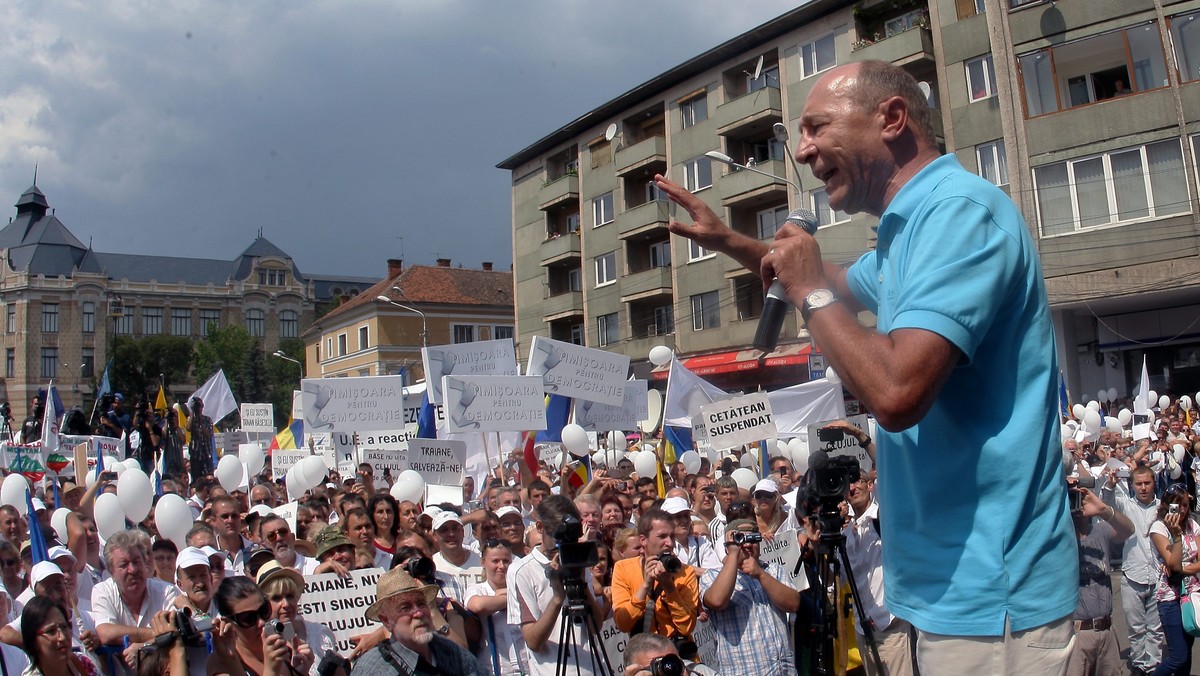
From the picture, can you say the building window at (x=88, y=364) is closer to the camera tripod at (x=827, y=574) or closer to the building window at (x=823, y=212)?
the building window at (x=823, y=212)

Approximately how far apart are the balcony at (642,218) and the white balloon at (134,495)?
31643 mm

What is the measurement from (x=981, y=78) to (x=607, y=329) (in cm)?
1970

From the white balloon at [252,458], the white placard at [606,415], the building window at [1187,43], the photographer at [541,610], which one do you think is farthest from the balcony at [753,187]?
the photographer at [541,610]

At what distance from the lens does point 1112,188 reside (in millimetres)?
25750

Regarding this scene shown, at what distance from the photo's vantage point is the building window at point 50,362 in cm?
9450

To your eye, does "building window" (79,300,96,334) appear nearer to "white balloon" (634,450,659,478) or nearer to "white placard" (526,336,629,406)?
"white placard" (526,336,629,406)

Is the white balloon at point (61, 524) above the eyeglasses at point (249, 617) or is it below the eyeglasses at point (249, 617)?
above

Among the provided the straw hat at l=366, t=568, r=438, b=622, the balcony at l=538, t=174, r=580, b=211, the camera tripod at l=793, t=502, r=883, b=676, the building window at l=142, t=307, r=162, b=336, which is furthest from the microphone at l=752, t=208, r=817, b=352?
the building window at l=142, t=307, r=162, b=336

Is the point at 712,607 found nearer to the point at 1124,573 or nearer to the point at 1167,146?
the point at 1124,573

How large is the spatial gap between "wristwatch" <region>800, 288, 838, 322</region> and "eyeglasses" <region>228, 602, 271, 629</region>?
4018mm

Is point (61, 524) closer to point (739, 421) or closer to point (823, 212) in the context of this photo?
point (739, 421)

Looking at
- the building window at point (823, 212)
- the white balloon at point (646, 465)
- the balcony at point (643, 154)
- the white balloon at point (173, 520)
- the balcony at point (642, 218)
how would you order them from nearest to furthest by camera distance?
the white balloon at point (173, 520) < the white balloon at point (646, 465) < the building window at point (823, 212) < the balcony at point (642, 218) < the balcony at point (643, 154)

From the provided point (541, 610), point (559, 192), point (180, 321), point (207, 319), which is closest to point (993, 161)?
point (559, 192)

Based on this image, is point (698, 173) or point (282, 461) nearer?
point (282, 461)
